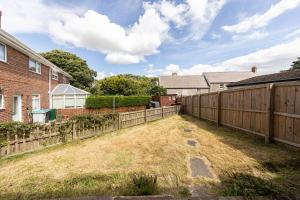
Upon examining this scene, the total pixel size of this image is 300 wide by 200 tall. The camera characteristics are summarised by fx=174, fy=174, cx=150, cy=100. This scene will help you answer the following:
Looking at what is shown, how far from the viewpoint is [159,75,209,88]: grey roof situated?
137ft

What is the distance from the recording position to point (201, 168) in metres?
4.24

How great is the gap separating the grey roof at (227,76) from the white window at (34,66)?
1391 inches

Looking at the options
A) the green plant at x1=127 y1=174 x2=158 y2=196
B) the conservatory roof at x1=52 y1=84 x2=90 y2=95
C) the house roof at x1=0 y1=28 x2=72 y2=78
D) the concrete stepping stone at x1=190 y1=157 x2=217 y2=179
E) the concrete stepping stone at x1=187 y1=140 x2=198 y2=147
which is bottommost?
the concrete stepping stone at x1=187 y1=140 x2=198 y2=147

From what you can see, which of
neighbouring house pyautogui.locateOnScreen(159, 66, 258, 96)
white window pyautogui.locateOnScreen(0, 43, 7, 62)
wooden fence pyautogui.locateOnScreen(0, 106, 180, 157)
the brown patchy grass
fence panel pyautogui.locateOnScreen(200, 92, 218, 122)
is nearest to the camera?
the brown patchy grass

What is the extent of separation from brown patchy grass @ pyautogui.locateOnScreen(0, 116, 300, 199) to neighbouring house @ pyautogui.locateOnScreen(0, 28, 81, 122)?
665 cm

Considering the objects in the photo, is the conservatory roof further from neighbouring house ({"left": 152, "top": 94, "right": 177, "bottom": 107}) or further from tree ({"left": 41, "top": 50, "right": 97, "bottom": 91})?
tree ({"left": 41, "top": 50, "right": 97, "bottom": 91})

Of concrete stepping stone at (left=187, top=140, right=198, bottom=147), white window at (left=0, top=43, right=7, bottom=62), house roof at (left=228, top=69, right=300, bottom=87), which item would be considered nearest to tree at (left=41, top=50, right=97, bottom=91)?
white window at (left=0, top=43, right=7, bottom=62)

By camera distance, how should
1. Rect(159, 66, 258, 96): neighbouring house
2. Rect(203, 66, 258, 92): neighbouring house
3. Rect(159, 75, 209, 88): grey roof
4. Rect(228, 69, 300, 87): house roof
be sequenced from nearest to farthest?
Rect(228, 69, 300, 87): house roof, Rect(203, 66, 258, 92): neighbouring house, Rect(159, 66, 258, 96): neighbouring house, Rect(159, 75, 209, 88): grey roof

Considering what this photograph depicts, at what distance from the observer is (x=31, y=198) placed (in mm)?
3014

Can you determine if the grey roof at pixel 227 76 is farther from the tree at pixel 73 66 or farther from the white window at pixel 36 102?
the white window at pixel 36 102

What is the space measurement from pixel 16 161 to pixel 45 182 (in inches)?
91.5

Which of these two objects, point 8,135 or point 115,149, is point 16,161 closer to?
point 8,135

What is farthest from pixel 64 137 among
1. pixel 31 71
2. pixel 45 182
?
pixel 31 71

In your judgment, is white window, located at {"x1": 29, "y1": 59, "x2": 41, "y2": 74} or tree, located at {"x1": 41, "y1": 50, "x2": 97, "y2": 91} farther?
tree, located at {"x1": 41, "y1": 50, "x2": 97, "y2": 91}
